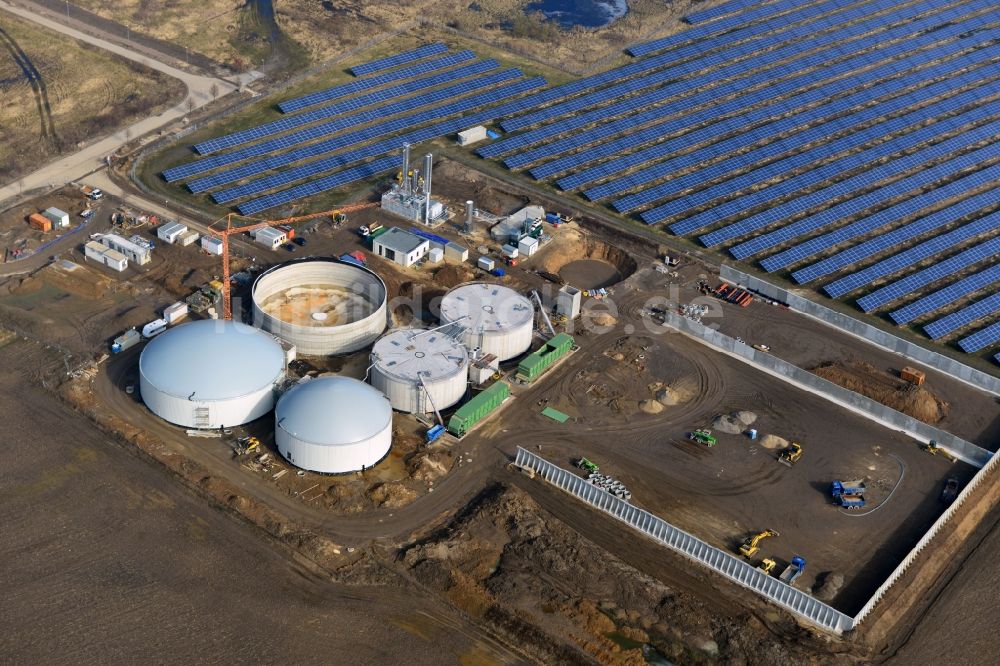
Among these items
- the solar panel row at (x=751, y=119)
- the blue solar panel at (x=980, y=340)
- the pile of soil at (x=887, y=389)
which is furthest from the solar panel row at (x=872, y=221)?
the blue solar panel at (x=980, y=340)

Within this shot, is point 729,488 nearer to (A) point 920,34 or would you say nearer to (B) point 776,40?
(B) point 776,40

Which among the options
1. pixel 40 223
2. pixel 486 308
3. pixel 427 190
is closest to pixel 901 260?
pixel 486 308

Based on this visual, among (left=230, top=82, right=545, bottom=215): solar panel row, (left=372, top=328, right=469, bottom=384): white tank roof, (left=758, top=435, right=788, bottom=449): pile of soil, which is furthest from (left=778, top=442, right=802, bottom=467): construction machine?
(left=230, top=82, right=545, bottom=215): solar panel row

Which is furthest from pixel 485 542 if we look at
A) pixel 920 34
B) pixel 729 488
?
pixel 920 34

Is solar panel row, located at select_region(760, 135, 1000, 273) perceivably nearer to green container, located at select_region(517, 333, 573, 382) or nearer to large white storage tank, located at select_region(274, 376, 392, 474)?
green container, located at select_region(517, 333, 573, 382)

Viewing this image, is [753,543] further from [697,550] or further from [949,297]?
[949,297]
